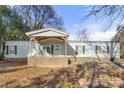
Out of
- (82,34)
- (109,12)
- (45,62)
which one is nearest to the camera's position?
(109,12)

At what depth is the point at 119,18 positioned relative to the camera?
10.4 m

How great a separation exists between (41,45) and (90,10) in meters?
12.6

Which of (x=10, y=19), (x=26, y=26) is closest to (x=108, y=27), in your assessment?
(x=10, y=19)

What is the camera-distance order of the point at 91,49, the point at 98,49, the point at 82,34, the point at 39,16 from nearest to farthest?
the point at 91,49 < the point at 98,49 < the point at 39,16 < the point at 82,34

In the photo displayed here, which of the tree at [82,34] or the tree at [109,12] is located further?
the tree at [82,34]

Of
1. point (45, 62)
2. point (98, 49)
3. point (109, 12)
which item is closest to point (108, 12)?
point (109, 12)

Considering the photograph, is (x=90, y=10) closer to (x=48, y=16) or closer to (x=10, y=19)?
(x=10, y=19)

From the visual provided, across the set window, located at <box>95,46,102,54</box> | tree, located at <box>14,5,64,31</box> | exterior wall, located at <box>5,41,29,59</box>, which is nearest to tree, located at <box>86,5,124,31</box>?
window, located at <box>95,46,102,54</box>

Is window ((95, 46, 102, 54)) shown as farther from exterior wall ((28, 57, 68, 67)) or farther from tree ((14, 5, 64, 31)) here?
tree ((14, 5, 64, 31))

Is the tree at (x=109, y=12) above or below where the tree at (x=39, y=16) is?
below

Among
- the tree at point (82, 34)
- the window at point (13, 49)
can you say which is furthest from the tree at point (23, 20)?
the tree at point (82, 34)

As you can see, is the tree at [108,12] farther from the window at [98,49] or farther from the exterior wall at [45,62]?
the window at [98,49]

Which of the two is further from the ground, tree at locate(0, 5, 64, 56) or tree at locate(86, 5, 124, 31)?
tree at locate(0, 5, 64, 56)

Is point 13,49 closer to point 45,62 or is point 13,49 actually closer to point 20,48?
point 20,48
